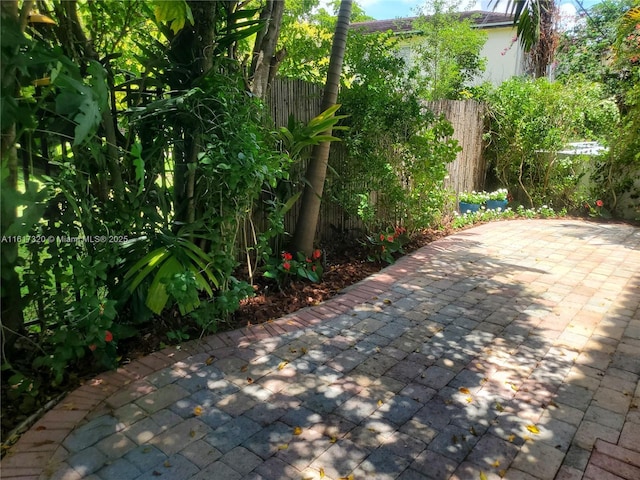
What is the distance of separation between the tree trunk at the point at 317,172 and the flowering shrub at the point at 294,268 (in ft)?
0.48

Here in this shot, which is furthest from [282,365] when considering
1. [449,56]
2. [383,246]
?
[449,56]

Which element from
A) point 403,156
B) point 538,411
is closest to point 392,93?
point 403,156

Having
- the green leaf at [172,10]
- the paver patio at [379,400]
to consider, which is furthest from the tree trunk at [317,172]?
the green leaf at [172,10]

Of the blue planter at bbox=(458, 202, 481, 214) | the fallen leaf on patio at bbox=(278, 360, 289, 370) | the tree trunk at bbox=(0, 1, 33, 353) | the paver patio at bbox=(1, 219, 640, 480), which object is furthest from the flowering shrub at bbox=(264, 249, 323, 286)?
the blue planter at bbox=(458, 202, 481, 214)

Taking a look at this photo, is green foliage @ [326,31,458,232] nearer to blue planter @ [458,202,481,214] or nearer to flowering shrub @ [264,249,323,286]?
flowering shrub @ [264,249,323,286]

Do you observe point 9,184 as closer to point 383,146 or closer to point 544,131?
point 383,146

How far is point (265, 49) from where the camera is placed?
13.4 ft

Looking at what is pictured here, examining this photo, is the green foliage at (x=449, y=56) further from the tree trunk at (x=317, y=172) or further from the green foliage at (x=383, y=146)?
the tree trunk at (x=317, y=172)

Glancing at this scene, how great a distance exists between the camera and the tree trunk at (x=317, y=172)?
494 cm

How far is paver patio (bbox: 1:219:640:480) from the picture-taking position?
89.4 inches

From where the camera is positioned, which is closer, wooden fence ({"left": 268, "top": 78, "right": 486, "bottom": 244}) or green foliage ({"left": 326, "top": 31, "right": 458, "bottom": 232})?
wooden fence ({"left": 268, "top": 78, "right": 486, "bottom": 244})

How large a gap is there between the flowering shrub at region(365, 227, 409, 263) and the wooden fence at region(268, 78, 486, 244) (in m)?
0.38

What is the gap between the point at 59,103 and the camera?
224cm

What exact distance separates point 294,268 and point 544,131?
6726mm
